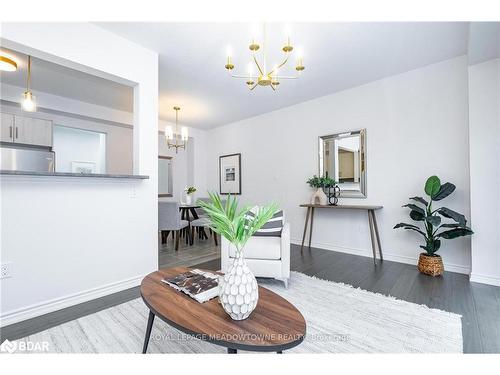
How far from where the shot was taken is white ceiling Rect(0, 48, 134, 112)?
2886 mm

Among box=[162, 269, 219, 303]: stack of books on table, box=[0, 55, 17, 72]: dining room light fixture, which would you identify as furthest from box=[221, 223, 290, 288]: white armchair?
box=[0, 55, 17, 72]: dining room light fixture

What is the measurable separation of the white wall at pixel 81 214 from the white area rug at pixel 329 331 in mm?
408

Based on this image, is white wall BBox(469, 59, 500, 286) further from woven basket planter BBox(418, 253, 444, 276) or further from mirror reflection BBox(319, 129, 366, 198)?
mirror reflection BBox(319, 129, 366, 198)

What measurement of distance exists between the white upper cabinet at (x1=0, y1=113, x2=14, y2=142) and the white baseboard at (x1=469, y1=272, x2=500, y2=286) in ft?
19.2

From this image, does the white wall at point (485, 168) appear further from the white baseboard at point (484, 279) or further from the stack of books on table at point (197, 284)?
the stack of books on table at point (197, 284)

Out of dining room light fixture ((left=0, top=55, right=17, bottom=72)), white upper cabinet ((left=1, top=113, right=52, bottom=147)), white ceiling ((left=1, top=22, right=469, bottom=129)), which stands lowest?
white upper cabinet ((left=1, top=113, right=52, bottom=147))

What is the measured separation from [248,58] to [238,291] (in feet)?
8.51

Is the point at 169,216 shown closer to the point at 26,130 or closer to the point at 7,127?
the point at 26,130

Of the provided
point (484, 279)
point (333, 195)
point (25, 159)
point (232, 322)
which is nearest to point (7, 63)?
point (25, 159)

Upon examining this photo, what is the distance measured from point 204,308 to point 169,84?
3238 mm

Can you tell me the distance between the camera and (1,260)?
172 centimetres

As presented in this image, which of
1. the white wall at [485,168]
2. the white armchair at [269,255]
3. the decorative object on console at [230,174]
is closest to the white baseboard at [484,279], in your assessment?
the white wall at [485,168]

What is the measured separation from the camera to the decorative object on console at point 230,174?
5324 mm
